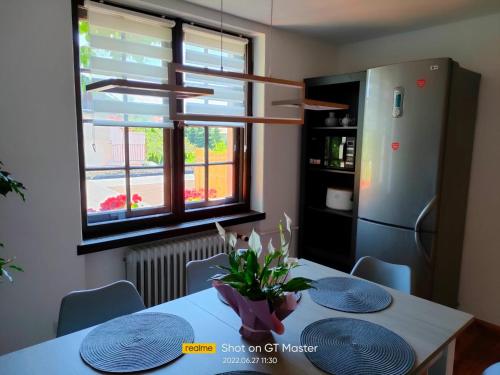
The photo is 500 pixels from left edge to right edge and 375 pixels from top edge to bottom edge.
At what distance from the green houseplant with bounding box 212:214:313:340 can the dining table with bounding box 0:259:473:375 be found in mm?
99

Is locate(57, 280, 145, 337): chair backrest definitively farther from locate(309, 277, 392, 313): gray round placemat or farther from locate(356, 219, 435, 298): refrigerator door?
locate(356, 219, 435, 298): refrigerator door

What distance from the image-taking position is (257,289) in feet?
4.24

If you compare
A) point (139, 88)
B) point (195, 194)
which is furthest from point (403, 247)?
point (139, 88)

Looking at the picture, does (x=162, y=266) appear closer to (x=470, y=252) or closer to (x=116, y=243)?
(x=116, y=243)

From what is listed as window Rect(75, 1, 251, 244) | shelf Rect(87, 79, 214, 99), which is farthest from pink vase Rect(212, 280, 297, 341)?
window Rect(75, 1, 251, 244)

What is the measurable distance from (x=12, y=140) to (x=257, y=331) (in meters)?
1.64

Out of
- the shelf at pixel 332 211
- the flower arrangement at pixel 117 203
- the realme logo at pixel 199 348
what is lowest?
the realme logo at pixel 199 348

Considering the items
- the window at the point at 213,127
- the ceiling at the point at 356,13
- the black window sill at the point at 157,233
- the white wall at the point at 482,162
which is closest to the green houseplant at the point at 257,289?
the black window sill at the point at 157,233

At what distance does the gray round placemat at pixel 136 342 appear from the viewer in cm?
121

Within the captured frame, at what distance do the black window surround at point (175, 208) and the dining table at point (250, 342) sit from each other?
905 mm

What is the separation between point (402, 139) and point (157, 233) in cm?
188

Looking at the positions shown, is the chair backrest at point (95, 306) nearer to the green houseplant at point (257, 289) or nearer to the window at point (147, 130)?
the green houseplant at point (257, 289)

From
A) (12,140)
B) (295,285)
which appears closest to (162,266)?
(12,140)

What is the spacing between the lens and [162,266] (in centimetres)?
254
